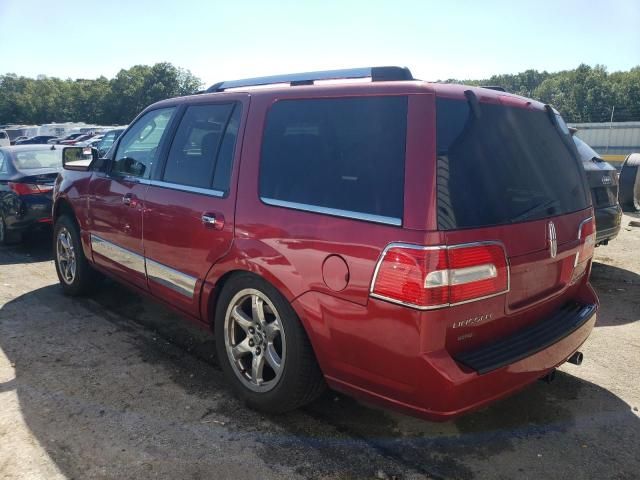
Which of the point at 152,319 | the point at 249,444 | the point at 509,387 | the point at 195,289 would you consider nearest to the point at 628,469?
the point at 509,387

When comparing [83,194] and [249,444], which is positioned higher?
[83,194]

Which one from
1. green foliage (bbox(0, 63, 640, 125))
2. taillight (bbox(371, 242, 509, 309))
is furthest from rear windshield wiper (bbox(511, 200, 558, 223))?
green foliage (bbox(0, 63, 640, 125))

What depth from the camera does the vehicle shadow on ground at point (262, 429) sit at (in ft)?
8.68

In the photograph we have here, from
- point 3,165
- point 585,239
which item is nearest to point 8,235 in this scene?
point 3,165

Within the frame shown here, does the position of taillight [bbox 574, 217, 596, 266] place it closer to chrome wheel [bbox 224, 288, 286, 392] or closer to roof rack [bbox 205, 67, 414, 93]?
roof rack [bbox 205, 67, 414, 93]

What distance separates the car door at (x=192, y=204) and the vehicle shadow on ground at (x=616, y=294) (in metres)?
3.51

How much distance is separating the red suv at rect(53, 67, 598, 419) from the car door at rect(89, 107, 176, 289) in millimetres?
426

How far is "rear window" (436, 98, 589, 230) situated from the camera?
90.7 inches

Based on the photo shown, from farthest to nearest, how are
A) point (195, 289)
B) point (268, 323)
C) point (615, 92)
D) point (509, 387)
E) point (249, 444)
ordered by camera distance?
point (615, 92) → point (195, 289) → point (268, 323) → point (249, 444) → point (509, 387)

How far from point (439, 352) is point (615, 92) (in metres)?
62.6

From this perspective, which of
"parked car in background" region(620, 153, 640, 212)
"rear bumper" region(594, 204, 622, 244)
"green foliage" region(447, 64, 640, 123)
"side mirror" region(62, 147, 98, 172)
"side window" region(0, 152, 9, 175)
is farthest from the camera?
"green foliage" region(447, 64, 640, 123)

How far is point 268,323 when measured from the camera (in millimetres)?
3033

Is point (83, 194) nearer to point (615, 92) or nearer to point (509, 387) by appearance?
point (509, 387)

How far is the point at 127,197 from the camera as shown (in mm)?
4121
